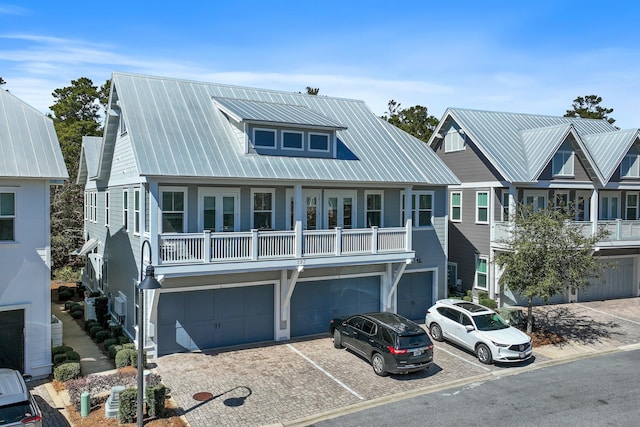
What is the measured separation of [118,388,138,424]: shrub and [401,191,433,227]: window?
1480cm

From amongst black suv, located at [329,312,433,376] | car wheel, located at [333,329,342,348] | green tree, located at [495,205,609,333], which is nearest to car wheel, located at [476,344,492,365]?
black suv, located at [329,312,433,376]

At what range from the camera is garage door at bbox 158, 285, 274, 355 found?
1783 cm

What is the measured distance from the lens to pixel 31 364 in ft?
51.0

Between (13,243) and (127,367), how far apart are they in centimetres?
543

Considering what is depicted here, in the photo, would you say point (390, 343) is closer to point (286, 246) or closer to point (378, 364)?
point (378, 364)

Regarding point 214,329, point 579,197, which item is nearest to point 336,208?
point 214,329

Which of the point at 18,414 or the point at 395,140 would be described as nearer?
the point at 18,414

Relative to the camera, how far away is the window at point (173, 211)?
17.7 metres

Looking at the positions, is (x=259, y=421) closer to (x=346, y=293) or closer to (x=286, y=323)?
(x=286, y=323)

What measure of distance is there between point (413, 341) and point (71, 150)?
34667 mm

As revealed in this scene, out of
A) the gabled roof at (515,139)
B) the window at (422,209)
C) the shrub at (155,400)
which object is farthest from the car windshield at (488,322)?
the shrub at (155,400)

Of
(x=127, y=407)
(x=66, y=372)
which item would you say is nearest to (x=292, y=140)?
(x=66, y=372)

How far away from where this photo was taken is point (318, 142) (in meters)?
21.0

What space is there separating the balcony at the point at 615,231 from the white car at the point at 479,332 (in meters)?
7.10
